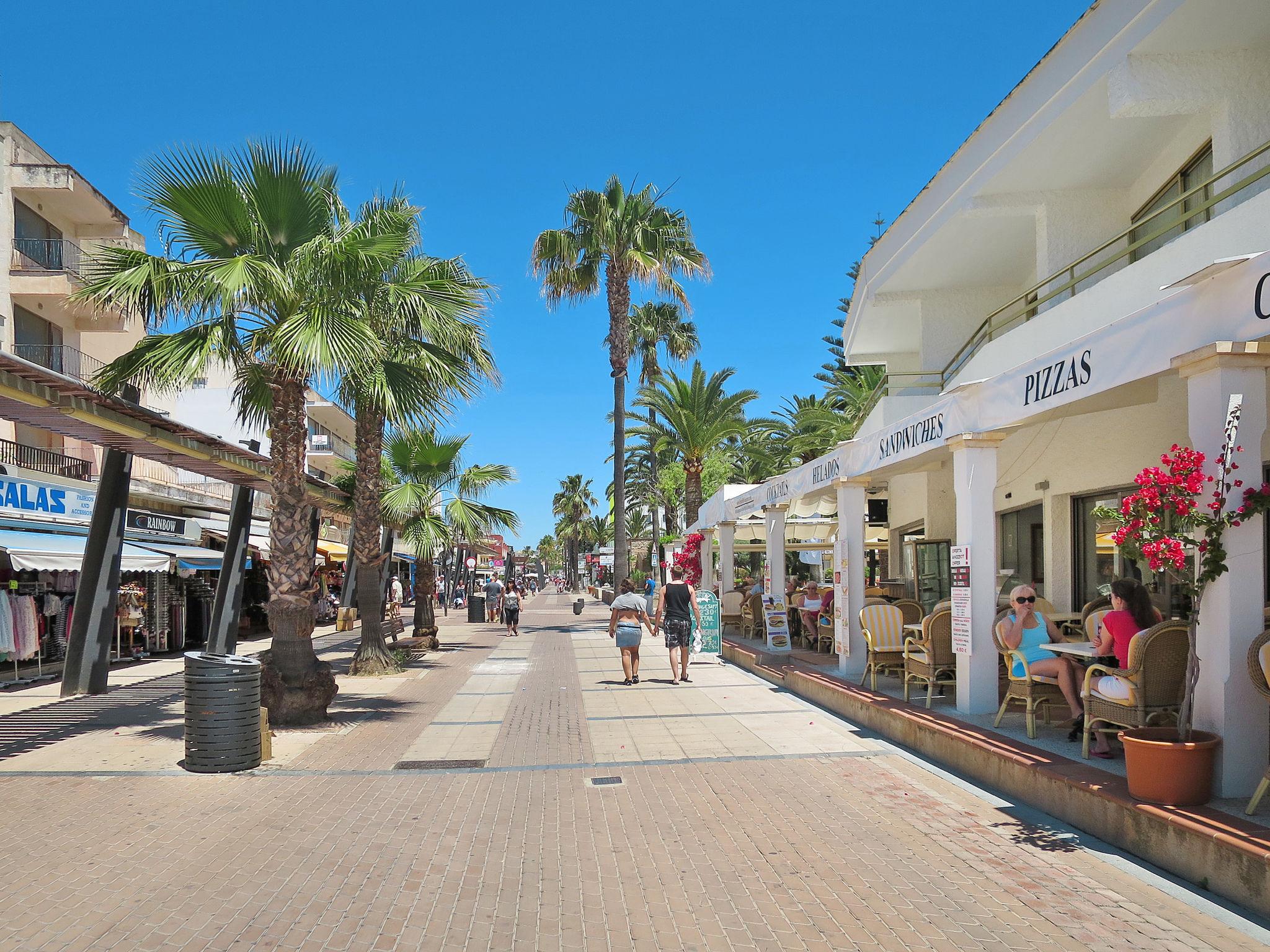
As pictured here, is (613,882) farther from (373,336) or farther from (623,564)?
(623,564)

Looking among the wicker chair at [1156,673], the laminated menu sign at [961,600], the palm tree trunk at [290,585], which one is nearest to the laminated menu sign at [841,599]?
the laminated menu sign at [961,600]

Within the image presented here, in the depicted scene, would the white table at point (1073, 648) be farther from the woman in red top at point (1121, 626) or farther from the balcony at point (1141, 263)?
the balcony at point (1141, 263)

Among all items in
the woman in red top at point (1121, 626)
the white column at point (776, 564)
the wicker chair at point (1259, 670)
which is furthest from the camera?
A: the white column at point (776, 564)

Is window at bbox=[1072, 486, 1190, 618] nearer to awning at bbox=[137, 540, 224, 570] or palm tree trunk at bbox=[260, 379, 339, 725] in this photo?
palm tree trunk at bbox=[260, 379, 339, 725]

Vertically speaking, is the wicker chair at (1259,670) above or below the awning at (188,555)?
below

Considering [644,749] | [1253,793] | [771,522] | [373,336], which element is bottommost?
[644,749]

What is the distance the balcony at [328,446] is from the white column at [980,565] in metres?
30.5

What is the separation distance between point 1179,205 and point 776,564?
8.61 meters

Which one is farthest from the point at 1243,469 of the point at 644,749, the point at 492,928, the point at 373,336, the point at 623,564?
the point at 623,564

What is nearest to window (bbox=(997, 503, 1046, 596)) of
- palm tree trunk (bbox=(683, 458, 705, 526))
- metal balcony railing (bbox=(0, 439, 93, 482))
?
palm tree trunk (bbox=(683, 458, 705, 526))

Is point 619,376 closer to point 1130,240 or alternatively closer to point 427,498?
point 427,498

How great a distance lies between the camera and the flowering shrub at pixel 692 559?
24.8 m

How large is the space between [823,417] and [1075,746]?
2147 centimetres

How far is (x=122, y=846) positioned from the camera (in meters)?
6.14
